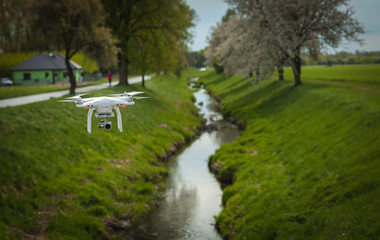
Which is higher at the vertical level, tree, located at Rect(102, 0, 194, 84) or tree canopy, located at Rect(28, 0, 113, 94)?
tree, located at Rect(102, 0, 194, 84)

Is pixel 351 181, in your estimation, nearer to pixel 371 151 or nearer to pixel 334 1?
Answer: pixel 371 151

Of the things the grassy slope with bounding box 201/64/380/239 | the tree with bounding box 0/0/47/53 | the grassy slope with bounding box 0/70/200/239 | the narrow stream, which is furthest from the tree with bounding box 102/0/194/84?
the tree with bounding box 0/0/47/53

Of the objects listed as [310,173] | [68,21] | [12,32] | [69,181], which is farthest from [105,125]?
[12,32]

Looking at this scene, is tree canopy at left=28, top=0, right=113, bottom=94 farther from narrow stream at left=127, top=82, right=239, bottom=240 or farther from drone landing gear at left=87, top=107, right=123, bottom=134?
narrow stream at left=127, top=82, right=239, bottom=240

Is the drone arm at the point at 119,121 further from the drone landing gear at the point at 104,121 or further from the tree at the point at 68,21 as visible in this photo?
the tree at the point at 68,21

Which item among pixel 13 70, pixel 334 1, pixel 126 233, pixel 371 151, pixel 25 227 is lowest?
pixel 126 233

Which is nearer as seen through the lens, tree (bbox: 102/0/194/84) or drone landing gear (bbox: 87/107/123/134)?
drone landing gear (bbox: 87/107/123/134)

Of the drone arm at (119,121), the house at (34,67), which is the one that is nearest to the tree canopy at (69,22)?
the drone arm at (119,121)

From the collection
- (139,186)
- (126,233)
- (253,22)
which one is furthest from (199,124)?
(126,233)

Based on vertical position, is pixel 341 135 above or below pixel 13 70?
below
